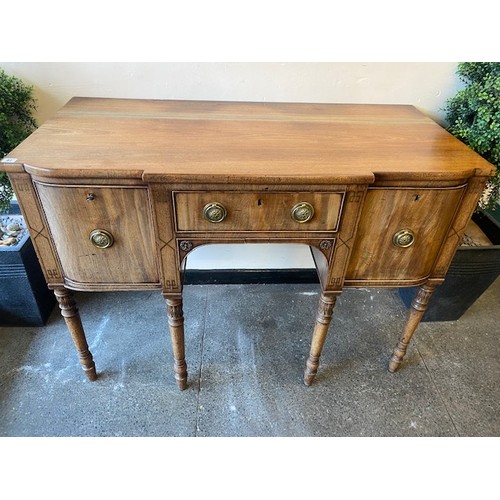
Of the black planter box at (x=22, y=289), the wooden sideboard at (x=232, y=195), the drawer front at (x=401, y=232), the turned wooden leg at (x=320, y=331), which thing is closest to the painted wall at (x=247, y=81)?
the wooden sideboard at (x=232, y=195)

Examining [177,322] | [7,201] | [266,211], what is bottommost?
[177,322]

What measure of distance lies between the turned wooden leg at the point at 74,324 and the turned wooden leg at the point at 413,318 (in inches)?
43.8

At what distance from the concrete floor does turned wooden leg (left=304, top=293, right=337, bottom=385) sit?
0.09m

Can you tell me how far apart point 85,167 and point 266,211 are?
1.41 ft

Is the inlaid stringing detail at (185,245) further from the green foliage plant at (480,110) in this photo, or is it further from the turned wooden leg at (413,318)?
the green foliage plant at (480,110)

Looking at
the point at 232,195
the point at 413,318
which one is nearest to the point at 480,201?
the point at 413,318

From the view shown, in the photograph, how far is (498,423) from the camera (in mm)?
1252

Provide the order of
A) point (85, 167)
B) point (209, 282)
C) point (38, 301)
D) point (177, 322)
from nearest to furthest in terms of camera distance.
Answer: point (85, 167) < point (177, 322) < point (38, 301) < point (209, 282)

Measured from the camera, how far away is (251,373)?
1386 mm

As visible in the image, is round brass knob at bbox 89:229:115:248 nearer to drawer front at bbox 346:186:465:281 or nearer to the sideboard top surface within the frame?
the sideboard top surface
